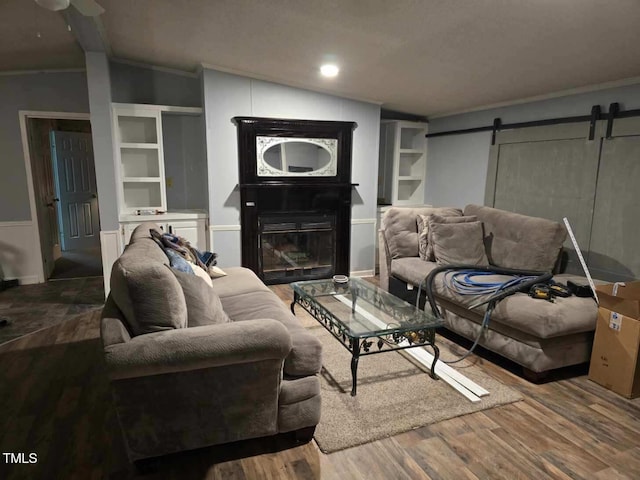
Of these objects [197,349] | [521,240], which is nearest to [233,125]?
[521,240]

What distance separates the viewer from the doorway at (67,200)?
194 inches

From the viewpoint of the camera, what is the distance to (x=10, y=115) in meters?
4.32

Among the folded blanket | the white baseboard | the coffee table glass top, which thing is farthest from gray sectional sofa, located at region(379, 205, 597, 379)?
the white baseboard

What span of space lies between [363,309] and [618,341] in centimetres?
155

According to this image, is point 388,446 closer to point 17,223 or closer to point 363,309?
point 363,309

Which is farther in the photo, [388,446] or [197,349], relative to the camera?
[388,446]

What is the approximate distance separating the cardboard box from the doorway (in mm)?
5319

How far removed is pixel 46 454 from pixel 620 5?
12.0 ft

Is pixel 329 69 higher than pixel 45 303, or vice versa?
pixel 329 69

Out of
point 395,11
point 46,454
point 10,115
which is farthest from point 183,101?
point 46,454

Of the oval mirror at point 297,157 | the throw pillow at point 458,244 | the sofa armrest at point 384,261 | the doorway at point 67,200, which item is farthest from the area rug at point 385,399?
the doorway at point 67,200

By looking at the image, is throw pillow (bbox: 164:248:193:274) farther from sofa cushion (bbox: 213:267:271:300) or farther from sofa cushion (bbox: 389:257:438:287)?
sofa cushion (bbox: 389:257:438:287)

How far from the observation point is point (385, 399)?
2357 mm

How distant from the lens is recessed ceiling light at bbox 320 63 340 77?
363 centimetres
